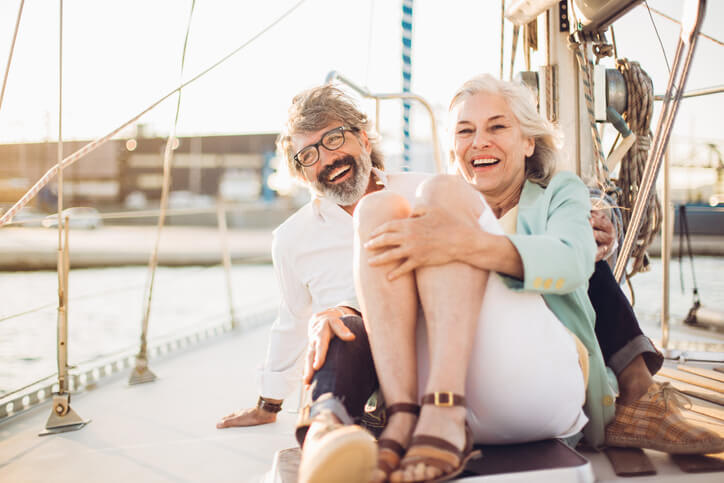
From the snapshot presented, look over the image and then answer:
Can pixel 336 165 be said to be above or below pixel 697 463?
above

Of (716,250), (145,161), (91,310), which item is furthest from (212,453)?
(145,161)

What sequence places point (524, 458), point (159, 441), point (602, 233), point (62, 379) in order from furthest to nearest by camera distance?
point (62, 379) < point (159, 441) < point (602, 233) < point (524, 458)

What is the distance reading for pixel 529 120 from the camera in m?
1.18

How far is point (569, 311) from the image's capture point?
40.1 inches

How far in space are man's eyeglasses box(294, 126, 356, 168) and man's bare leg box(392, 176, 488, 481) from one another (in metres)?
0.57

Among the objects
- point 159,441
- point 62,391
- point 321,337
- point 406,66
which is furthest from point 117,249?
point 321,337

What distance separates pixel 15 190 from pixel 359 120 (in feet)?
89.8

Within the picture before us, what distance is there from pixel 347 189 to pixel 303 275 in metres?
0.24

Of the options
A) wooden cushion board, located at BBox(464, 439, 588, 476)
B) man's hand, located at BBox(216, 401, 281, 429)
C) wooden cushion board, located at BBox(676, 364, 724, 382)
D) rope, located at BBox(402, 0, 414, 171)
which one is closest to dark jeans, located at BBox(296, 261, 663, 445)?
wooden cushion board, located at BBox(464, 439, 588, 476)

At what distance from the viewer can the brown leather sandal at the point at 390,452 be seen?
75cm

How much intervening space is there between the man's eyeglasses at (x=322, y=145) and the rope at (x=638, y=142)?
0.87m

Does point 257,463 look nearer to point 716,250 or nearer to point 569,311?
point 569,311

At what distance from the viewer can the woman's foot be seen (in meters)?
0.75

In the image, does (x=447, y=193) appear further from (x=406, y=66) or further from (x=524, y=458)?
(x=406, y=66)
